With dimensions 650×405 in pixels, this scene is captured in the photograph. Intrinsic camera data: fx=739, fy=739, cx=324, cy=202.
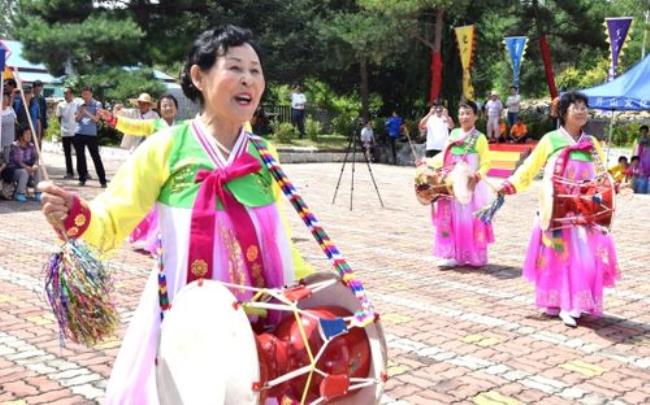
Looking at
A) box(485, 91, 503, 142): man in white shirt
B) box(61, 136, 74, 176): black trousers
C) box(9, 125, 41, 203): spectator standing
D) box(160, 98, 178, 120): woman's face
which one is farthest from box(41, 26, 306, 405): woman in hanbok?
box(485, 91, 503, 142): man in white shirt

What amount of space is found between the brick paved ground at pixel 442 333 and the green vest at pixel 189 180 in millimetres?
1848

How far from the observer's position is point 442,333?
541 cm

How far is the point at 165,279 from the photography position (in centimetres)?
265

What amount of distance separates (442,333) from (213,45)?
334 centimetres

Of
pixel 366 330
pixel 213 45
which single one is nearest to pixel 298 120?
pixel 213 45

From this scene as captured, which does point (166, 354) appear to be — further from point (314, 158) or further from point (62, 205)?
point (314, 158)

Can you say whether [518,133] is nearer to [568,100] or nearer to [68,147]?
[68,147]

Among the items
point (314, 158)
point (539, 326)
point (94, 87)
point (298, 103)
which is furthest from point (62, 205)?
point (298, 103)

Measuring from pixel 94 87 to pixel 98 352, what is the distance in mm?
17026

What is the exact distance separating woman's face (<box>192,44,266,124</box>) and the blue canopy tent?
46.3 ft

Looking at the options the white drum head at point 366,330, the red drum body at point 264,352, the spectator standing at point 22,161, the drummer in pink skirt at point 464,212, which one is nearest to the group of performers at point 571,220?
the drummer in pink skirt at point 464,212

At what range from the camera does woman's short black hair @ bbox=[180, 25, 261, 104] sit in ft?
8.90

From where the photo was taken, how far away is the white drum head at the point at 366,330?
2484mm

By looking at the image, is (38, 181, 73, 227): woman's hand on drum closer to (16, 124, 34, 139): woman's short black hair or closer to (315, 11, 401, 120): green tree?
(16, 124, 34, 139): woman's short black hair
